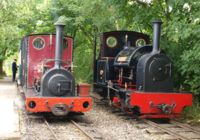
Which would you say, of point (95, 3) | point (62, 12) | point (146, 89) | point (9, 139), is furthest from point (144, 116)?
point (62, 12)

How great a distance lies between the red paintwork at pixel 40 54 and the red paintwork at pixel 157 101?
A: 2.68 m

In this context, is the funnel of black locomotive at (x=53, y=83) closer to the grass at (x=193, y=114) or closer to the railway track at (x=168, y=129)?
the railway track at (x=168, y=129)

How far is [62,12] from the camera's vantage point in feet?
79.8

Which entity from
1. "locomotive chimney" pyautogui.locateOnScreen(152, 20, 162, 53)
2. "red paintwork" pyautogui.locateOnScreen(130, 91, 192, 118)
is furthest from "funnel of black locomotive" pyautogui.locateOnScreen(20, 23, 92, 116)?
"locomotive chimney" pyautogui.locateOnScreen(152, 20, 162, 53)

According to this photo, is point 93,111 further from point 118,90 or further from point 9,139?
point 9,139

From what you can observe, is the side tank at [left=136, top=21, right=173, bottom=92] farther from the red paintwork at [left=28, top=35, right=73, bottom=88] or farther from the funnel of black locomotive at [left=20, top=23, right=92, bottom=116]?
the red paintwork at [left=28, top=35, right=73, bottom=88]

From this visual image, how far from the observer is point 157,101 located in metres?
12.1

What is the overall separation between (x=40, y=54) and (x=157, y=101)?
3868 millimetres

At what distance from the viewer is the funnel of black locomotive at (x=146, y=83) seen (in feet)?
39.6

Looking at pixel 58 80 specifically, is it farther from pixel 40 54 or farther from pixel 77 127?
pixel 40 54

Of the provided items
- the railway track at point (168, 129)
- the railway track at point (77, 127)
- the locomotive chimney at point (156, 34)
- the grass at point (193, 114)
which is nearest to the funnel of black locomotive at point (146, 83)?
the locomotive chimney at point (156, 34)

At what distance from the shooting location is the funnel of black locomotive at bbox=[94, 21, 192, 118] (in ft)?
39.6

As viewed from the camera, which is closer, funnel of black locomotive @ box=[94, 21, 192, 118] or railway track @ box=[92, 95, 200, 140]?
railway track @ box=[92, 95, 200, 140]

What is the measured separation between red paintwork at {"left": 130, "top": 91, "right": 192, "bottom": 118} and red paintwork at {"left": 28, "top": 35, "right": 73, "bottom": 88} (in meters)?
2.68
